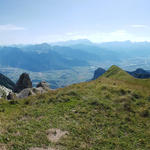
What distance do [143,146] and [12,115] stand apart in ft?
49.7

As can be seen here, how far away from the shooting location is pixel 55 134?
14805 mm

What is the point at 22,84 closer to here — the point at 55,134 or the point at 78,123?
the point at 78,123

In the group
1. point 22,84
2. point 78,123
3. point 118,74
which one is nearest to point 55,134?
point 78,123

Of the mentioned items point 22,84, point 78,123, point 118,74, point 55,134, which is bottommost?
point 22,84

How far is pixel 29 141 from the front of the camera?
13.3m

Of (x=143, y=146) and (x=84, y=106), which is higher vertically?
(x=84, y=106)

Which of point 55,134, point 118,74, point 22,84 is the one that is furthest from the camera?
point 22,84

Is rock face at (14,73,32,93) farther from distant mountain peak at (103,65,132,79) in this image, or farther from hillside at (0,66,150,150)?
hillside at (0,66,150,150)

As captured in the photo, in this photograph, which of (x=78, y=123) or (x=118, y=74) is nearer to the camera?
(x=78, y=123)

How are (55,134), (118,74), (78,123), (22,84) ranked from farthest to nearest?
1. (22,84)
2. (118,74)
3. (78,123)
4. (55,134)

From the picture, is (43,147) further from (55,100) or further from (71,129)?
(55,100)

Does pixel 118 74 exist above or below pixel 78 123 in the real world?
above

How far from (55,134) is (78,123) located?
10.6ft

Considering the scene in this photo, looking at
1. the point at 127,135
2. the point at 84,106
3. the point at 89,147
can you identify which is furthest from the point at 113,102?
the point at 89,147
